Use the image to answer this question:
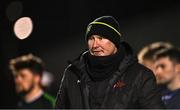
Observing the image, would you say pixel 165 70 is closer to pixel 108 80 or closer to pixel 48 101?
pixel 48 101

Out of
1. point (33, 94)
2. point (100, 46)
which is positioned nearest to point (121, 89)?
point (100, 46)

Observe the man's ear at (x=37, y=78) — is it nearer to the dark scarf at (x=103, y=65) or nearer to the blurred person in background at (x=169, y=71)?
the blurred person in background at (x=169, y=71)

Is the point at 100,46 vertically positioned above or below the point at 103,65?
above

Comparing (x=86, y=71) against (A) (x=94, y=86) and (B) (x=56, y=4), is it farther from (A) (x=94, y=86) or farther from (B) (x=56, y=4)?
(B) (x=56, y=4)

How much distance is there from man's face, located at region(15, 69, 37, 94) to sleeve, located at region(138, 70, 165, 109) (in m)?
3.28

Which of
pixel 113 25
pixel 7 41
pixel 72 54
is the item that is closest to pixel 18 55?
pixel 7 41

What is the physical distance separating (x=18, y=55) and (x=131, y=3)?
8.84 ft

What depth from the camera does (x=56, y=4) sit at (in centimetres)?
1129

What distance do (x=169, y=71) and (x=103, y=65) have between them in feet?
7.14

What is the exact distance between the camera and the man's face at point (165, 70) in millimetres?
6590

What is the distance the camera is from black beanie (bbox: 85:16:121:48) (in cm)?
474

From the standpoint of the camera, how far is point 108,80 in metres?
4.68

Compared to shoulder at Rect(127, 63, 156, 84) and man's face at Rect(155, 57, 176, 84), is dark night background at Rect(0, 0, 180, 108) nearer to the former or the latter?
man's face at Rect(155, 57, 176, 84)

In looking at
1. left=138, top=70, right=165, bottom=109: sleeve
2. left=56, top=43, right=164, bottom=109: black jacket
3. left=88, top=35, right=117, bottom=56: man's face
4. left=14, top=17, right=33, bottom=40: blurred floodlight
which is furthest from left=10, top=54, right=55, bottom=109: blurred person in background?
left=138, top=70, right=165, bottom=109: sleeve
